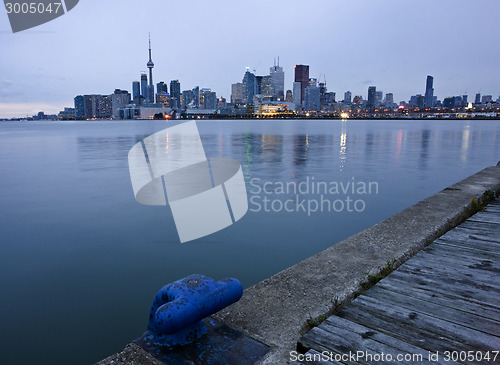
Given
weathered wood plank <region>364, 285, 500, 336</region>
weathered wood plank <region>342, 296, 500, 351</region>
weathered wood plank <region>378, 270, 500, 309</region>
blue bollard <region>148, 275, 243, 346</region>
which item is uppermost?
blue bollard <region>148, 275, 243, 346</region>

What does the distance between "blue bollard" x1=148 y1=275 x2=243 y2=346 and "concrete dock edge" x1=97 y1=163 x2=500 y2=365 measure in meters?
0.38

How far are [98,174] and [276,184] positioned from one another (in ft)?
32.3

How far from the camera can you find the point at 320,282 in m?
5.09

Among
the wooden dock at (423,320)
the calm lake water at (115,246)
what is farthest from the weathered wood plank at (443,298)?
the calm lake water at (115,246)

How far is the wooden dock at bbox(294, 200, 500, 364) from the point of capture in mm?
3365

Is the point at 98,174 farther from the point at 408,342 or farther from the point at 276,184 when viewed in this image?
the point at 408,342

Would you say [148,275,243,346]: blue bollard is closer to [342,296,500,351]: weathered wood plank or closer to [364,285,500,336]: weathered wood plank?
[342,296,500,351]: weathered wood plank

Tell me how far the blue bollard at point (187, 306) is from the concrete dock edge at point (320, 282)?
0.38 meters

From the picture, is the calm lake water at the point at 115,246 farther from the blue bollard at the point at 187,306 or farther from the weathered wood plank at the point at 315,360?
the weathered wood plank at the point at 315,360

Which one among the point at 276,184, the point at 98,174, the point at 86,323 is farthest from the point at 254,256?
the point at 98,174

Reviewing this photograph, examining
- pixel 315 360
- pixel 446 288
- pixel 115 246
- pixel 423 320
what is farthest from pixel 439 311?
pixel 115 246

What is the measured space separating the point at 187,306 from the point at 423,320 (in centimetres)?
250

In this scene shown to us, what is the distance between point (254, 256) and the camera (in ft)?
27.0

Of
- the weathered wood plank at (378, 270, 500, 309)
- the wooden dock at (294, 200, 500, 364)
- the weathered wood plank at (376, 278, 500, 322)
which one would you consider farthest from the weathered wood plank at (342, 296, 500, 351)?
the weathered wood plank at (378, 270, 500, 309)
